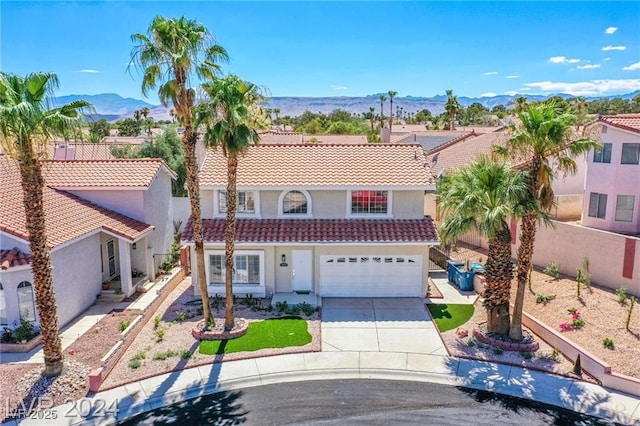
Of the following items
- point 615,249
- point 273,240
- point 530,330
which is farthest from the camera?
point 273,240

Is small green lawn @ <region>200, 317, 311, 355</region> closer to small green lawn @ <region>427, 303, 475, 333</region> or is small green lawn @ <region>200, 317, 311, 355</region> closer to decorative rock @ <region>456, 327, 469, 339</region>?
small green lawn @ <region>427, 303, 475, 333</region>

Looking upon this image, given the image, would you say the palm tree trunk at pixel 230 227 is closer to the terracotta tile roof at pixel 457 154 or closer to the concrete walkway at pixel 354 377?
the concrete walkway at pixel 354 377

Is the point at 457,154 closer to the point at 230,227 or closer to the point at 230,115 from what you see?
the point at 230,227

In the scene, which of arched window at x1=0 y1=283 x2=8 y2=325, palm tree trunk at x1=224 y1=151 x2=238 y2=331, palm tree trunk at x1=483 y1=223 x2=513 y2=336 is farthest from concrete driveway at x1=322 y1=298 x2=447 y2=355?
arched window at x1=0 y1=283 x2=8 y2=325

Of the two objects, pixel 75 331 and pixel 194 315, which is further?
pixel 194 315

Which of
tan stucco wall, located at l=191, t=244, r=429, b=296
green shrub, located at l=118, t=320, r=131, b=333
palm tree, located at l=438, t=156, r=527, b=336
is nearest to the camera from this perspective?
palm tree, located at l=438, t=156, r=527, b=336

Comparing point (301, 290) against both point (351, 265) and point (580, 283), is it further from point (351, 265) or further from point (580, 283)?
point (580, 283)

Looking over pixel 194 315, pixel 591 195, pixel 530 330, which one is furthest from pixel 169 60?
pixel 591 195
